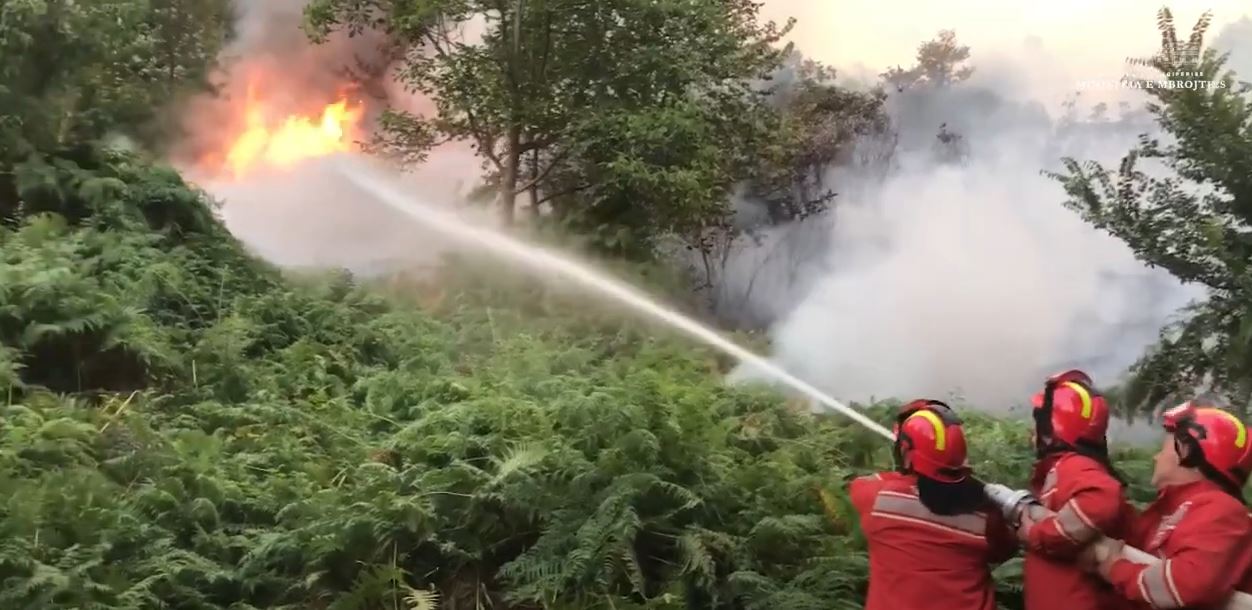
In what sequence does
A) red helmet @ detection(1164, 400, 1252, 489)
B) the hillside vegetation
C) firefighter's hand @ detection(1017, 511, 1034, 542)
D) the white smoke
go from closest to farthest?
→ 1. red helmet @ detection(1164, 400, 1252, 489)
2. firefighter's hand @ detection(1017, 511, 1034, 542)
3. the hillside vegetation
4. the white smoke

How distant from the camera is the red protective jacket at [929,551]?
3420mm

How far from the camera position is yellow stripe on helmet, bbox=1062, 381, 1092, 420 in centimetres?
338

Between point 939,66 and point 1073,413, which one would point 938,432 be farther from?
point 939,66

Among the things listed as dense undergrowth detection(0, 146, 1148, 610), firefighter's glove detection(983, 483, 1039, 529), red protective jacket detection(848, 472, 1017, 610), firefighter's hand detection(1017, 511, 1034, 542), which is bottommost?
dense undergrowth detection(0, 146, 1148, 610)

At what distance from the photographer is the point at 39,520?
183 inches

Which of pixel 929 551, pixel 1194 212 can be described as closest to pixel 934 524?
pixel 929 551

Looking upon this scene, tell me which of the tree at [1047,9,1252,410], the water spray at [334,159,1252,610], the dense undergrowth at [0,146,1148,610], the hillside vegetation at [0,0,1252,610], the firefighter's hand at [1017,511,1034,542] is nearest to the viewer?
the firefighter's hand at [1017,511,1034,542]

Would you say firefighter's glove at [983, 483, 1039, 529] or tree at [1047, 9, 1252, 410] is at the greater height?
tree at [1047, 9, 1252, 410]

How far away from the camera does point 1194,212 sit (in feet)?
21.8

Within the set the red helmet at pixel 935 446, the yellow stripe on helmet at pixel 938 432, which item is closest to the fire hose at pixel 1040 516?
the red helmet at pixel 935 446

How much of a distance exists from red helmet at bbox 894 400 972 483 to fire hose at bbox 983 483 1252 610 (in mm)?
170

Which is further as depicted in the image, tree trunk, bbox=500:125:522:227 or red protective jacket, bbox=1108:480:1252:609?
tree trunk, bbox=500:125:522:227

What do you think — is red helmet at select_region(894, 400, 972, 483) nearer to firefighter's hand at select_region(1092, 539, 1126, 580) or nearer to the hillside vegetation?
firefighter's hand at select_region(1092, 539, 1126, 580)

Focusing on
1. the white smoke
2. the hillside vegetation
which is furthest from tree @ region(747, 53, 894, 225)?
the white smoke
